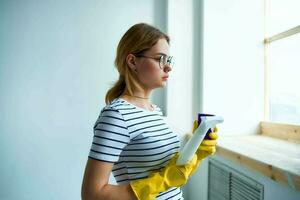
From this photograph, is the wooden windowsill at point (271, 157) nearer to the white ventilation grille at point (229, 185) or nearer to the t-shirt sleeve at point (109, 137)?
the white ventilation grille at point (229, 185)

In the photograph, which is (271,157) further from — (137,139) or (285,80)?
(285,80)

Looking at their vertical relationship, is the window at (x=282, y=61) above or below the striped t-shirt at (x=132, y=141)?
above

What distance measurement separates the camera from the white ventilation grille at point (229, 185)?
133 centimetres

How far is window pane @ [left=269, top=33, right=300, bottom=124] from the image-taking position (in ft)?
6.00

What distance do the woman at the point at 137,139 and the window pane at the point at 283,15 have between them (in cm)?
139

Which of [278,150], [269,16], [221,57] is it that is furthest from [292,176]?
[269,16]

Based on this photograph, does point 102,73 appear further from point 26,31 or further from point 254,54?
point 254,54

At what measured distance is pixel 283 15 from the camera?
78.8 inches

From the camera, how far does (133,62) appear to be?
0.88 metres

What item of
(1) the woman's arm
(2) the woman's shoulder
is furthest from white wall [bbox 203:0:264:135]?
(1) the woman's arm

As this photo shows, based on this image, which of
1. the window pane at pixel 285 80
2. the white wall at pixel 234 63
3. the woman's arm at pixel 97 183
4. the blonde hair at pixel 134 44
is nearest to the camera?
the woman's arm at pixel 97 183

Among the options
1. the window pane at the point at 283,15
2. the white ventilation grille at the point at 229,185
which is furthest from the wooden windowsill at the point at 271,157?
the window pane at the point at 283,15

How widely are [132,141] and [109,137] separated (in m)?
0.09

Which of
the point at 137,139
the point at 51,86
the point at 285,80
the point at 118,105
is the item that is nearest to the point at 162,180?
the point at 137,139
